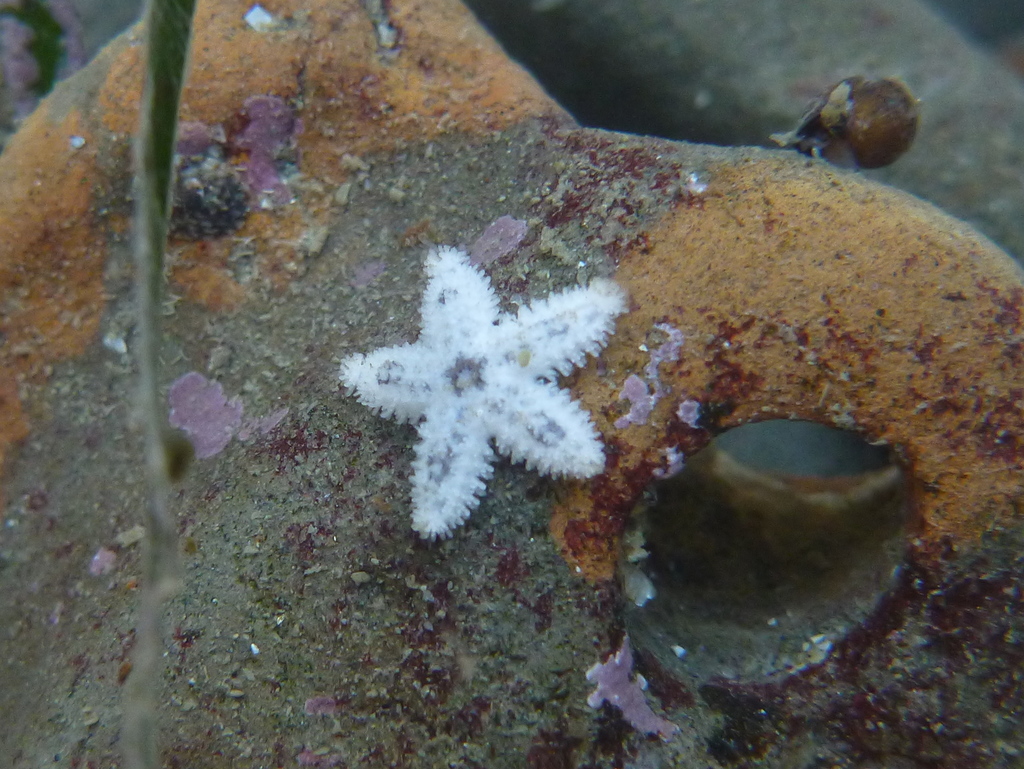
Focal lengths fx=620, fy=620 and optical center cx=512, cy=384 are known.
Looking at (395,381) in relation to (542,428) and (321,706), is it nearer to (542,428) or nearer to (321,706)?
(542,428)

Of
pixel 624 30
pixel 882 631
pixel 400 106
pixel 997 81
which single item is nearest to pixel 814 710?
pixel 882 631

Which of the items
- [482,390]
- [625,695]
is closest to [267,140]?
[482,390]

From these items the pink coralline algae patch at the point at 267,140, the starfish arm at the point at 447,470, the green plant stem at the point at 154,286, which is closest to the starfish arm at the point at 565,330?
the starfish arm at the point at 447,470

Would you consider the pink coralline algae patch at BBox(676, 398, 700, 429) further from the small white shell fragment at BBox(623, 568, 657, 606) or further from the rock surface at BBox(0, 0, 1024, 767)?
the small white shell fragment at BBox(623, 568, 657, 606)

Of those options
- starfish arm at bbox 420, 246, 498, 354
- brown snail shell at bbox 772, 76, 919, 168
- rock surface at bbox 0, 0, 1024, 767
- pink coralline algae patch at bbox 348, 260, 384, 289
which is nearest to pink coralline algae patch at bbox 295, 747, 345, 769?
rock surface at bbox 0, 0, 1024, 767

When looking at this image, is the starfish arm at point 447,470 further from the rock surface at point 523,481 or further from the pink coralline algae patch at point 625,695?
the pink coralline algae patch at point 625,695
